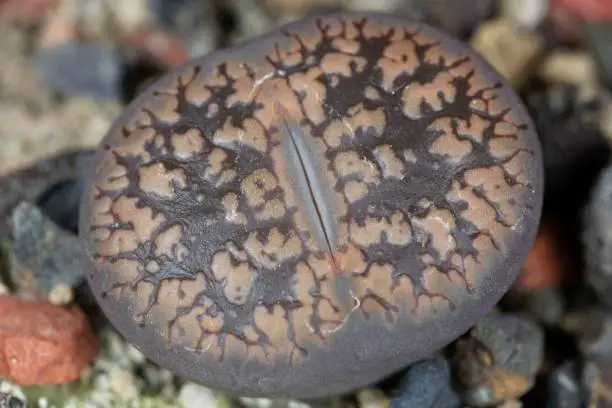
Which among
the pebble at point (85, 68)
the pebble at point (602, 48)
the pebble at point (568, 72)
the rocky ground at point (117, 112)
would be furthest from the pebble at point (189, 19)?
the pebble at point (602, 48)

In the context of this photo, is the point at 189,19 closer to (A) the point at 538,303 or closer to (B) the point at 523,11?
(B) the point at 523,11

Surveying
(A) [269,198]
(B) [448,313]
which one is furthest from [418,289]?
(A) [269,198]

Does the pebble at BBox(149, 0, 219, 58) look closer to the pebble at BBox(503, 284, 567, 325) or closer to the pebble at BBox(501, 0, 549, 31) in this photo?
the pebble at BBox(501, 0, 549, 31)

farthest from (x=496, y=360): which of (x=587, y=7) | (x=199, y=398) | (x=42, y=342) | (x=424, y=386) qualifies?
(x=587, y=7)

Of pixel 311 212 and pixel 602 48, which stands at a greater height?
pixel 311 212

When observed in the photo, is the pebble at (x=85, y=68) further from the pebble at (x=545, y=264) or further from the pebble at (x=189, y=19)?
the pebble at (x=545, y=264)
